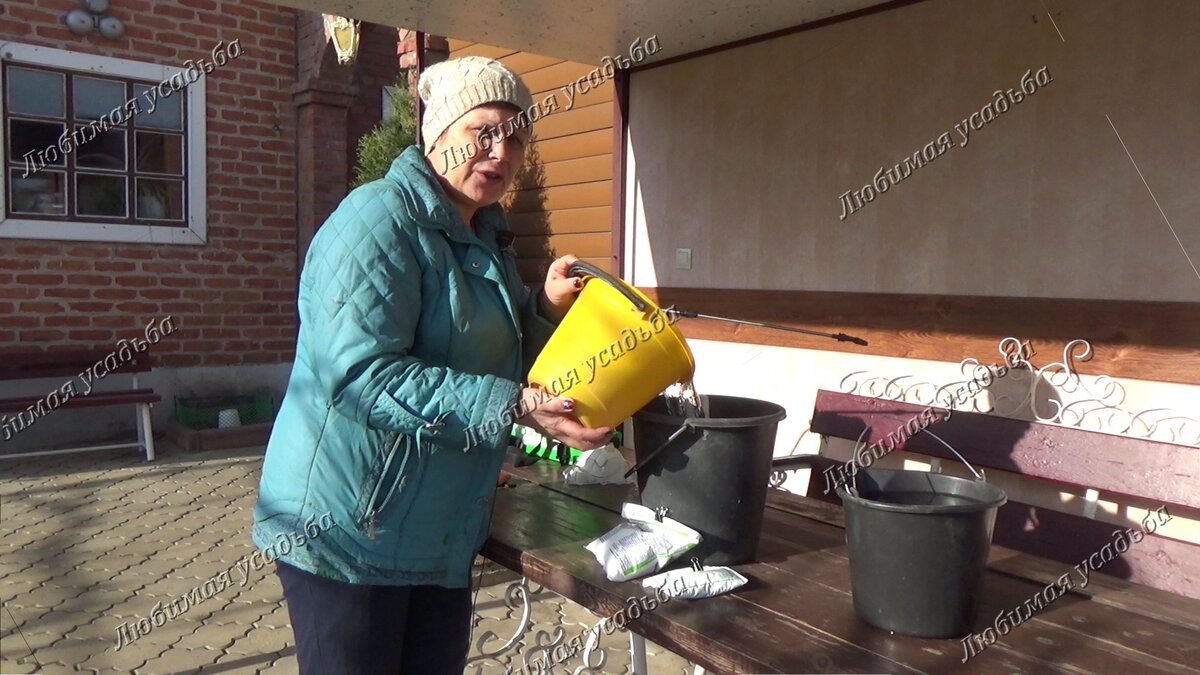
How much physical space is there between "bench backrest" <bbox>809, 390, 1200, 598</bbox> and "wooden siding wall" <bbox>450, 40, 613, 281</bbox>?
186cm

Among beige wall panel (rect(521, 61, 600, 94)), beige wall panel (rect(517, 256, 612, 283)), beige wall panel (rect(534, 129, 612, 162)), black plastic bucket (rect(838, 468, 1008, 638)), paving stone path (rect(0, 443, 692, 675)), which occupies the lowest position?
paving stone path (rect(0, 443, 692, 675))

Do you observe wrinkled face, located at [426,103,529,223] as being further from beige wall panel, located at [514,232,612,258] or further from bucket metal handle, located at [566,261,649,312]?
beige wall panel, located at [514,232,612,258]

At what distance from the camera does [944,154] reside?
270 cm

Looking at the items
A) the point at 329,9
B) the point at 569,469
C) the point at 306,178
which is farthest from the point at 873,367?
the point at 306,178

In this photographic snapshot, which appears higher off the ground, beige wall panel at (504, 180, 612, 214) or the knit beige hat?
beige wall panel at (504, 180, 612, 214)

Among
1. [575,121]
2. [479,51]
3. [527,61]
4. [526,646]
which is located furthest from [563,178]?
[526,646]

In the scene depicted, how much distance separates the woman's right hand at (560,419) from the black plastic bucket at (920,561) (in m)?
0.46

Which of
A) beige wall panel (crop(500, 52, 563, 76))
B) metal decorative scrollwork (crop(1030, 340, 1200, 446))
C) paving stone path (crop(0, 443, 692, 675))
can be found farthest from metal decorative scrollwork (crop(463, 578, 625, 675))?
beige wall panel (crop(500, 52, 563, 76))

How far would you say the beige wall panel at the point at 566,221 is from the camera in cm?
418

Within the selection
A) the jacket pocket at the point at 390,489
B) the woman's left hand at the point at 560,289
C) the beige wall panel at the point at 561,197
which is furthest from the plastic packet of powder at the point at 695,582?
the beige wall panel at the point at 561,197

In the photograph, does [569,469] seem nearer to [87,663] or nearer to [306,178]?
[87,663]

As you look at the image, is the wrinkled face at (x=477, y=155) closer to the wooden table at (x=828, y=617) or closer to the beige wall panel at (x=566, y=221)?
the wooden table at (x=828, y=617)

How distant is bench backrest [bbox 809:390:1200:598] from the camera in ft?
6.70

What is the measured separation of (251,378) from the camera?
23.0 ft
